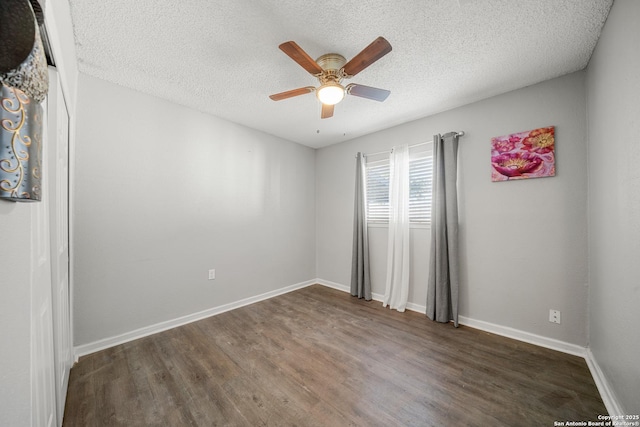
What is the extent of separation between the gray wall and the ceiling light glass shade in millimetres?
1733

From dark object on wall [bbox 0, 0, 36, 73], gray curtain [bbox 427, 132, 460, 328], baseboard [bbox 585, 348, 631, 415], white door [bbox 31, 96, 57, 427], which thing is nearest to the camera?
dark object on wall [bbox 0, 0, 36, 73]

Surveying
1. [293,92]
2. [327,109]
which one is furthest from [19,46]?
[327,109]

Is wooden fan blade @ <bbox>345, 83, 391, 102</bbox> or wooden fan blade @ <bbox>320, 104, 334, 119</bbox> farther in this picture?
wooden fan blade @ <bbox>320, 104, 334, 119</bbox>

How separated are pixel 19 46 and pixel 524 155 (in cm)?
329

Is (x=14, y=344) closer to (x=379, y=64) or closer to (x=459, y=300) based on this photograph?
(x=379, y=64)

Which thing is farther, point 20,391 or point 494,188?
point 494,188

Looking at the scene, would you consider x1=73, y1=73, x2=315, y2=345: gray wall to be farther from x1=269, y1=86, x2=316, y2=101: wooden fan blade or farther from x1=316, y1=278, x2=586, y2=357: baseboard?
x1=316, y1=278, x2=586, y2=357: baseboard

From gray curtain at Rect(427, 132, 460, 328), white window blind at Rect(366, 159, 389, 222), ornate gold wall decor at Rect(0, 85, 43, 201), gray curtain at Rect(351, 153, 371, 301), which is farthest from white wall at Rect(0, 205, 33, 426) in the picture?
white window blind at Rect(366, 159, 389, 222)

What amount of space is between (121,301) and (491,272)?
12.5 feet

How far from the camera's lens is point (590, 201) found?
1949 millimetres

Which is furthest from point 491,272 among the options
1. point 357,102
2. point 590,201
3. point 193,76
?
point 193,76

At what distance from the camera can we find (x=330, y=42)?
172 centimetres

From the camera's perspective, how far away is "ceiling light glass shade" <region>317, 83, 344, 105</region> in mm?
1828

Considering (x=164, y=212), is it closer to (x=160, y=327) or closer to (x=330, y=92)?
(x=160, y=327)
